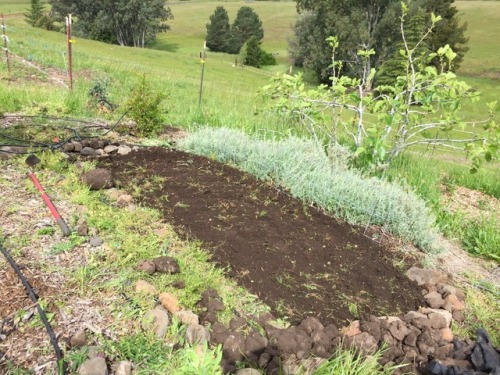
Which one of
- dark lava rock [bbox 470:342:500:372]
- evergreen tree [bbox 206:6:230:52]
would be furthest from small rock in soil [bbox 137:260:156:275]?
evergreen tree [bbox 206:6:230:52]

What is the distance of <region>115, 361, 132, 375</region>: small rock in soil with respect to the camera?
6.22ft

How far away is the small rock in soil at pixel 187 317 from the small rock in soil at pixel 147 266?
0.41 metres

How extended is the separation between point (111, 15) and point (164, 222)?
50.1 metres

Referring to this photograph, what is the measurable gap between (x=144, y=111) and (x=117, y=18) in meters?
45.8

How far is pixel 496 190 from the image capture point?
5465mm

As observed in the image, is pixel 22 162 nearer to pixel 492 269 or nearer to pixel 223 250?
pixel 223 250

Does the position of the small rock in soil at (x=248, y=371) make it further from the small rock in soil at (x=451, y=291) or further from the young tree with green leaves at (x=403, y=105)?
the young tree with green leaves at (x=403, y=105)

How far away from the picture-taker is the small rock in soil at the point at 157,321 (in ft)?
7.14

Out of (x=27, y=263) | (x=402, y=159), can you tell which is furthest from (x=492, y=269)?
(x=27, y=263)

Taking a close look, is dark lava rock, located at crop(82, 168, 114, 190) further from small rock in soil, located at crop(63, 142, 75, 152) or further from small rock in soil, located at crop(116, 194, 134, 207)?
small rock in soil, located at crop(63, 142, 75, 152)

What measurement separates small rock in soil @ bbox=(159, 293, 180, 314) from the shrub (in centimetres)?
335

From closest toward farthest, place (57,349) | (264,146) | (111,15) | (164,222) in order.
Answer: (57,349) < (164,222) < (264,146) < (111,15)

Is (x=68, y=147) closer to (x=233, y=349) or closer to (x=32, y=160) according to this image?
(x=32, y=160)

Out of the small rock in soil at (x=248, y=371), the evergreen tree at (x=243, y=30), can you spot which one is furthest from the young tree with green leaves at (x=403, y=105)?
the evergreen tree at (x=243, y=30)
